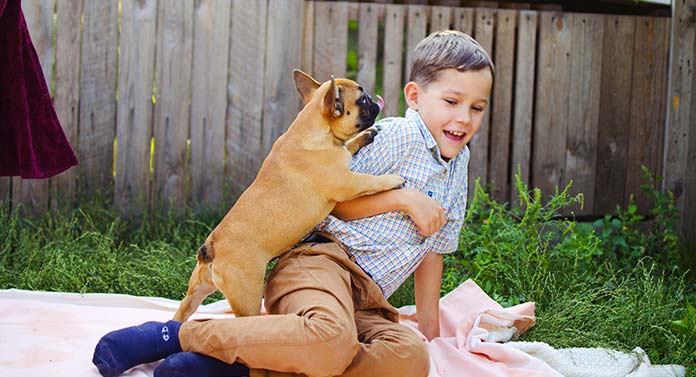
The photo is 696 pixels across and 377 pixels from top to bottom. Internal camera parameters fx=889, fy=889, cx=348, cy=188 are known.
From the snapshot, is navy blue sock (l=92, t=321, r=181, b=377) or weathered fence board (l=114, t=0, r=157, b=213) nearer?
navy blue sock (l=92, t=321, r=181, b=377)

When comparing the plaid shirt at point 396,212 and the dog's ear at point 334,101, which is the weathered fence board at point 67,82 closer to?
the plaid shirt at point 396,212

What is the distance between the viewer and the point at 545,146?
249 inches

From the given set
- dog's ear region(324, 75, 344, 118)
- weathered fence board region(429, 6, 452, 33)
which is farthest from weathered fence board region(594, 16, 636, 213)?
dog's ear region(324, 75, 344, 118)

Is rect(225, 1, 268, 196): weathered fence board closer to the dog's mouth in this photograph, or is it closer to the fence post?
the dog's mouth

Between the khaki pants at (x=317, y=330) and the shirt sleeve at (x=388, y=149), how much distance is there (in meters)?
0.37

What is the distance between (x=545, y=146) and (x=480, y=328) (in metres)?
2.66

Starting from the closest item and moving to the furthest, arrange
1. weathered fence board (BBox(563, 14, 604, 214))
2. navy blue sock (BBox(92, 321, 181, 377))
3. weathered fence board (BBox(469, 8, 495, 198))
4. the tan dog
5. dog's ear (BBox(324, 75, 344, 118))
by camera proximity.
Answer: navy blue sock (BBox(92, 321, 181, 377)), the tan dog, dog's ear (BBox(324, 75, 344, 118)), weathered fence board (BBox(469, 8, 495, 198)), weathered fence board (BBox(563, 14, 604, 214))

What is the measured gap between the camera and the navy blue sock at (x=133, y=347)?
10.6 feet

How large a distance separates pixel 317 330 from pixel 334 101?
0.93m

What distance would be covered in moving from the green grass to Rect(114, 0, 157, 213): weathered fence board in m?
0.26

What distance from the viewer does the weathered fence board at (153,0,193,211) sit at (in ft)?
19.3

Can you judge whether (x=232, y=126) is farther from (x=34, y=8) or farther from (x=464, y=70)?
(x=464, y=70)

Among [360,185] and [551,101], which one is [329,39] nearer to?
[551,101]

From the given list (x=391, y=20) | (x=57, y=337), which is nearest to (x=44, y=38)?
(x=391, y=20)
